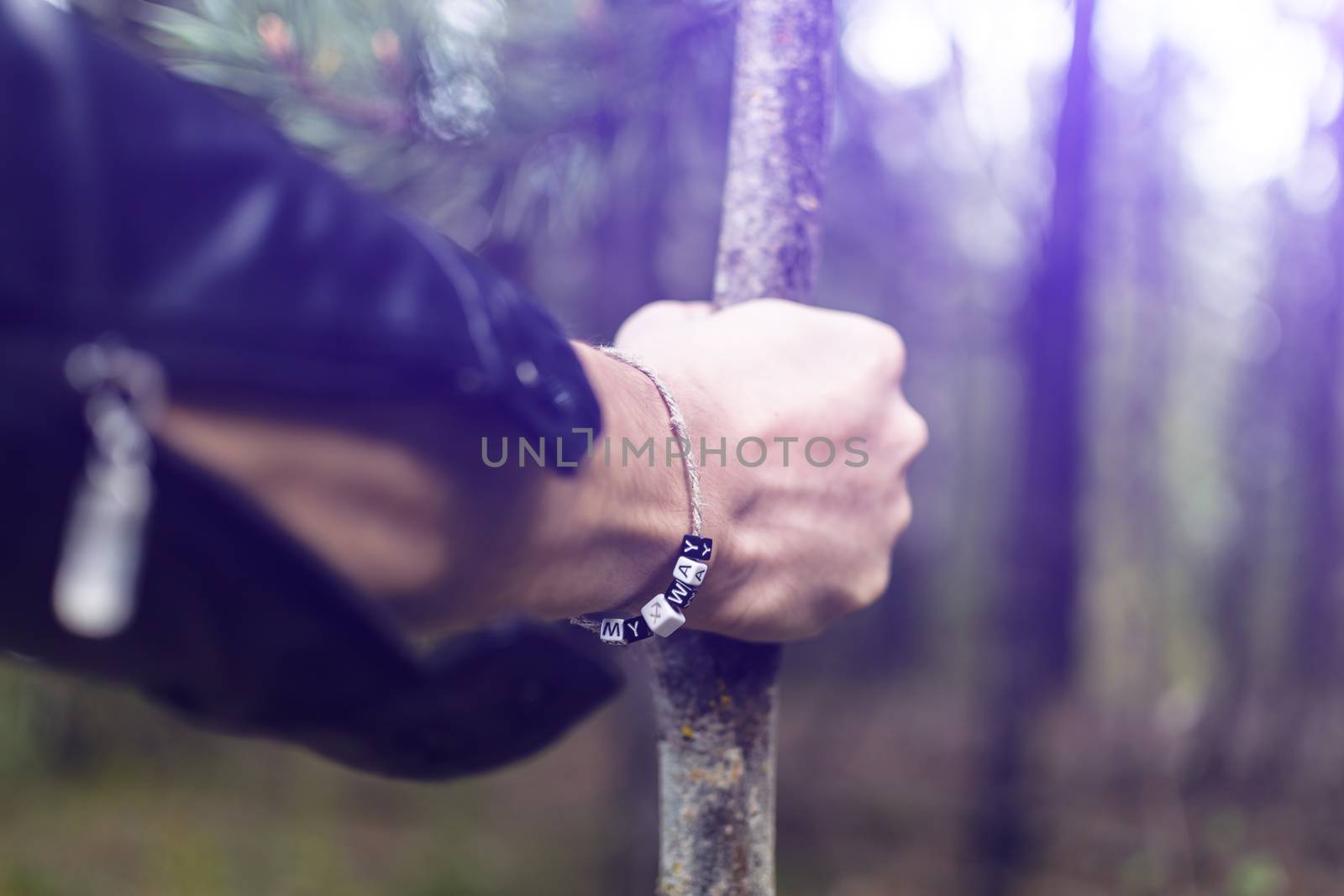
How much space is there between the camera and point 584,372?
64 cm

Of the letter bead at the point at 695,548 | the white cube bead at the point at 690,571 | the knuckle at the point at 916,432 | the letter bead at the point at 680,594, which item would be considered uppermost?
the knuckle at the point at 916,432

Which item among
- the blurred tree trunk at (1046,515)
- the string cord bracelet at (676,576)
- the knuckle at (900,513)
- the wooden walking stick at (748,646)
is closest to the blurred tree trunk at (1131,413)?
the blurred tree trunk at (1046,515)

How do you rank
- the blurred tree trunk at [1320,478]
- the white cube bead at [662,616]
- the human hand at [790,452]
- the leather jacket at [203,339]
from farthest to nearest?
1. the blurred tree trunk at [1320,478]
2. the human hand at [790,452]
3. the white cube bead at [662,616]
4. the leather jacket at [203,339]

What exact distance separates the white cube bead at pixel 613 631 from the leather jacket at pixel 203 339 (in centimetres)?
26

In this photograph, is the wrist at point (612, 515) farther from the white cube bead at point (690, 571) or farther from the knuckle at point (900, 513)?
the knuckle at point (900, 513)

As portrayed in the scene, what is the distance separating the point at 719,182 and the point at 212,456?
2.54 meters

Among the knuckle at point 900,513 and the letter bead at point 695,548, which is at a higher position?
the knuckle at point 900,513

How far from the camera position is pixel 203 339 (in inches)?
16.4

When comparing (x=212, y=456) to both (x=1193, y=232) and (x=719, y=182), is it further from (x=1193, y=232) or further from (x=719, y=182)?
(x=1193, y=232)

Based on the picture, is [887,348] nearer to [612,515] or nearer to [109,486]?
[612,515]

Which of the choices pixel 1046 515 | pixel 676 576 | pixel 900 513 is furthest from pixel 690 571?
pixel 1046 515

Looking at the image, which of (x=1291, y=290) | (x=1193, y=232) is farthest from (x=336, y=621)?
(x=1193, y=232)

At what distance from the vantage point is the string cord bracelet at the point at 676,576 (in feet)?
2.48

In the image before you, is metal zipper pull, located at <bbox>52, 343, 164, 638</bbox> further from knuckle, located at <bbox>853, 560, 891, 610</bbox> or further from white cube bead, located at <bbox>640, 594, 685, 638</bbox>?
knuckle, located at <bbox>853, 560, 891, 610</bbox>
